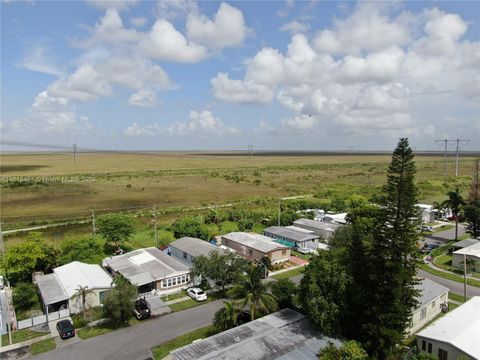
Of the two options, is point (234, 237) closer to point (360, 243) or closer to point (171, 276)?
point (171, 276)

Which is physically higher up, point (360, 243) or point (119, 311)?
point (360, 243)

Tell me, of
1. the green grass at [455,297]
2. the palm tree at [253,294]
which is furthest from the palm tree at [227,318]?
the green grass at [455,297]

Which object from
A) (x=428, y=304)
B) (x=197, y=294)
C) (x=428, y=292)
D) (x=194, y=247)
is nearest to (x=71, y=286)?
(x=197, y=294)

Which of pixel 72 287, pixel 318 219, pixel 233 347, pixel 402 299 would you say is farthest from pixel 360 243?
pixel 318 219

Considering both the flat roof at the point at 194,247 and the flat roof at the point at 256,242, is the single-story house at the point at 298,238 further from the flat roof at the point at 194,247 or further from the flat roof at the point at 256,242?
the flat roof at the point at 194,247

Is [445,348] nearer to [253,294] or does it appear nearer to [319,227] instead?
[253,294]

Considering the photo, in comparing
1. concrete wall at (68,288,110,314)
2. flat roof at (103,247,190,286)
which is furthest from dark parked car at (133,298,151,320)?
concrete wall at (68,288,110,314)

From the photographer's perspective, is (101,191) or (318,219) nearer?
(318,219)

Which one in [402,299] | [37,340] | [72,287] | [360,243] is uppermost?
[360,243]
